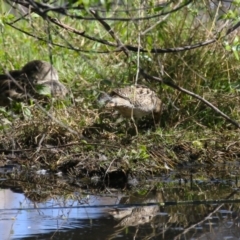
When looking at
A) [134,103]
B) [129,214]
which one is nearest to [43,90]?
[134,103]

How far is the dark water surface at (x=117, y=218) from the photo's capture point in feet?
15.6

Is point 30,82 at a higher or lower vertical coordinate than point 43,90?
higher

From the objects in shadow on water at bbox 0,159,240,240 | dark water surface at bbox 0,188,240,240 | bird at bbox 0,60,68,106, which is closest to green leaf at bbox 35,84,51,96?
bird at bbox 0,60,68,106

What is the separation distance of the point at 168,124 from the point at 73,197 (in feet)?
7.86

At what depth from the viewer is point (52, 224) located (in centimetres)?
498

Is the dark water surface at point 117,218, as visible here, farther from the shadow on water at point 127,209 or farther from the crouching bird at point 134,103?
the crouching bird at point 134,103

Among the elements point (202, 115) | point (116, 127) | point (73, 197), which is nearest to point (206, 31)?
point (202, 115)

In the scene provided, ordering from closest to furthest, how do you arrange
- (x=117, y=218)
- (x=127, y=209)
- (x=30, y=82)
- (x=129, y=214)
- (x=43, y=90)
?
1. (x=117, y=218)
2. (x=129, y=214)
3. (x=127, y=209)
4. (x=43, y=90)
5. (x=30, y=82)

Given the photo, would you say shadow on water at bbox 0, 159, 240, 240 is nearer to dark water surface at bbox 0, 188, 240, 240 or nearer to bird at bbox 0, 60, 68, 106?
dark water surface at bbox 0, 188, 240, 240

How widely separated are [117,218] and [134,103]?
105 inches

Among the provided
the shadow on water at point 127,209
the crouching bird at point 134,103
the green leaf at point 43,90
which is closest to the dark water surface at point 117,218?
the shadow on water at point 127,209

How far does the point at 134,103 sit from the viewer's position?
7688 mm

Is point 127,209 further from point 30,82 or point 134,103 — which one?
point 30,82

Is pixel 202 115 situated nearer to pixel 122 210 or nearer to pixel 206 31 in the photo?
pixel 206 31
